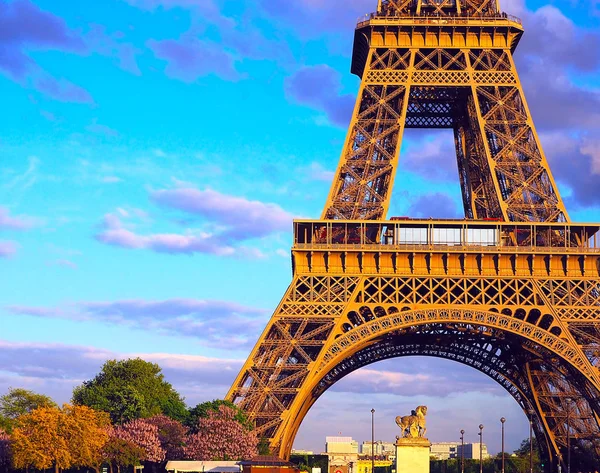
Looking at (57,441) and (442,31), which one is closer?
(57,441)

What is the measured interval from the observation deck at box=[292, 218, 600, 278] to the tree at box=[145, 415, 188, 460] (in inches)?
671

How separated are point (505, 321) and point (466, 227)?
23.5 ft

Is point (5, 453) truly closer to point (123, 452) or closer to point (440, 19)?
point (123, 452)

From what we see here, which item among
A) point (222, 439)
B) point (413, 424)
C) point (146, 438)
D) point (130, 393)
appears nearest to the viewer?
point (413, 424)

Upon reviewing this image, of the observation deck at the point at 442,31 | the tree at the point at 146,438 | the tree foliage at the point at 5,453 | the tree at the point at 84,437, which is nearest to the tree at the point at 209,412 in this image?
the tree at the point at 146,438

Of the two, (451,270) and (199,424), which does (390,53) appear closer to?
(451,270)

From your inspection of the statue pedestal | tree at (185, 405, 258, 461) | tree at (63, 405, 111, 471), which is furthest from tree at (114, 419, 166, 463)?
the statue pedestal

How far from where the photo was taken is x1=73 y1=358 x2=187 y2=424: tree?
84769 millimetres

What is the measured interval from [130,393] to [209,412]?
21.1 m

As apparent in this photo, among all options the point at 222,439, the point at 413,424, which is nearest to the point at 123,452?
the point at 222,439

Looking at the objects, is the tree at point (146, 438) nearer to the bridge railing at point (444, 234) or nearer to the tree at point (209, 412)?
the tree at point (209, 412)

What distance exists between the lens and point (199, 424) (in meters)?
69.4

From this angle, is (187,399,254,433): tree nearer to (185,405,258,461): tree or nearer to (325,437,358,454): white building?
(185,405,258,461): tree

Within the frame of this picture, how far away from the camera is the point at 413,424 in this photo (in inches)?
2318
